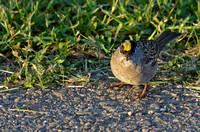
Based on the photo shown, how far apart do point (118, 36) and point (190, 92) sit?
1.92 metres

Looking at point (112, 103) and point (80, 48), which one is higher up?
point (80, 48)

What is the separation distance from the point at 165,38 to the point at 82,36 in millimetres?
1564

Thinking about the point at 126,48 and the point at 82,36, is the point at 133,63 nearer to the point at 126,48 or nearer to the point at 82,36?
the point at 126,48

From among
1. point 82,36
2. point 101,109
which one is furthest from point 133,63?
point 82,36

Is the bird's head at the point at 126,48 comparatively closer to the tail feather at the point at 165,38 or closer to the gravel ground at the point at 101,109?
the gravel ground at the point at 101,109

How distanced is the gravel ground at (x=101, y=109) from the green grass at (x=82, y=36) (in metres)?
0.30

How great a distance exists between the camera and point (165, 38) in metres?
5.65

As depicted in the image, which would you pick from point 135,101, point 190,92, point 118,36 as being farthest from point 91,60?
point 190,92

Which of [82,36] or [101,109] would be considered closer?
[101,109]

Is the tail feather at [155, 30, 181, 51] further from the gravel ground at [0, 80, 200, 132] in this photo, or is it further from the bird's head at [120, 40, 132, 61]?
the bird's head at [120, 40, 132, 61]

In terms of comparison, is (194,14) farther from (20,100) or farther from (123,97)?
(20,100)

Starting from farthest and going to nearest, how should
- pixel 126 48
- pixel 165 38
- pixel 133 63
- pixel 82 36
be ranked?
pixel 82 36 → pixel 165 38 → pixel 133 63 → pixel 126 48

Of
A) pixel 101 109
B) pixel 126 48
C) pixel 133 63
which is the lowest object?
pixel 101 109

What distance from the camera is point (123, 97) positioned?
4.80 m
